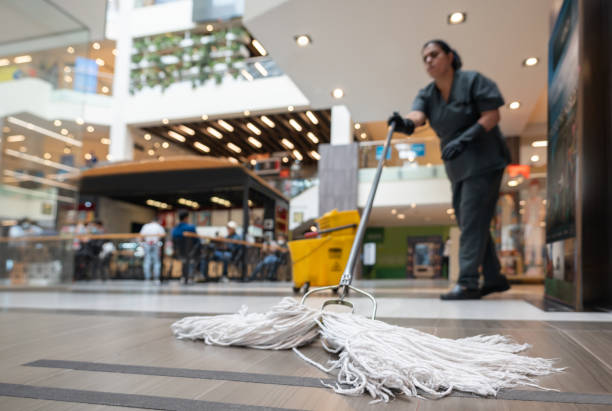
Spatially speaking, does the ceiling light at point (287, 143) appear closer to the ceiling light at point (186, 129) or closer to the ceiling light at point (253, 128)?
the ceiling light at point (253, 128)

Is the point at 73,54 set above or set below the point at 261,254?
above

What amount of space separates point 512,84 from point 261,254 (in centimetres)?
654

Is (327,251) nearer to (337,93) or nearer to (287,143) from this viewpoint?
(337,93)

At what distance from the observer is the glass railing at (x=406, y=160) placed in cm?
1048

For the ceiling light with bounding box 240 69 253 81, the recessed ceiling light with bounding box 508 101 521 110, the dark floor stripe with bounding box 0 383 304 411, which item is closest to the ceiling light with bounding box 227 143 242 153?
the ceiling light with bounding box 240 69 253 81

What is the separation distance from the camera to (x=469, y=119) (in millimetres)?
3072

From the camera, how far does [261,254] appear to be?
1080cm

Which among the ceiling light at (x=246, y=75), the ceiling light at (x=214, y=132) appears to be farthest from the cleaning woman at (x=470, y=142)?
the ceiling light at (x=214, y=132)

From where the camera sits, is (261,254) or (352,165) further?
(352,165)

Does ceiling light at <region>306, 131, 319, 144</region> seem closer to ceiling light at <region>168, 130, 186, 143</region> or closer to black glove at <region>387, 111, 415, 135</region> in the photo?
ceiling light at <region>168, 130, 186, 143</region>

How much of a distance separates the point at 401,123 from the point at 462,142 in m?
0.46

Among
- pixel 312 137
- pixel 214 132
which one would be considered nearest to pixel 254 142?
pixel 214 132

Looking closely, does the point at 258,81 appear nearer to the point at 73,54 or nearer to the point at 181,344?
the point at 73,54

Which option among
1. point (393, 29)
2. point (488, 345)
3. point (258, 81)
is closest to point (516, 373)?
point (488, 345)
